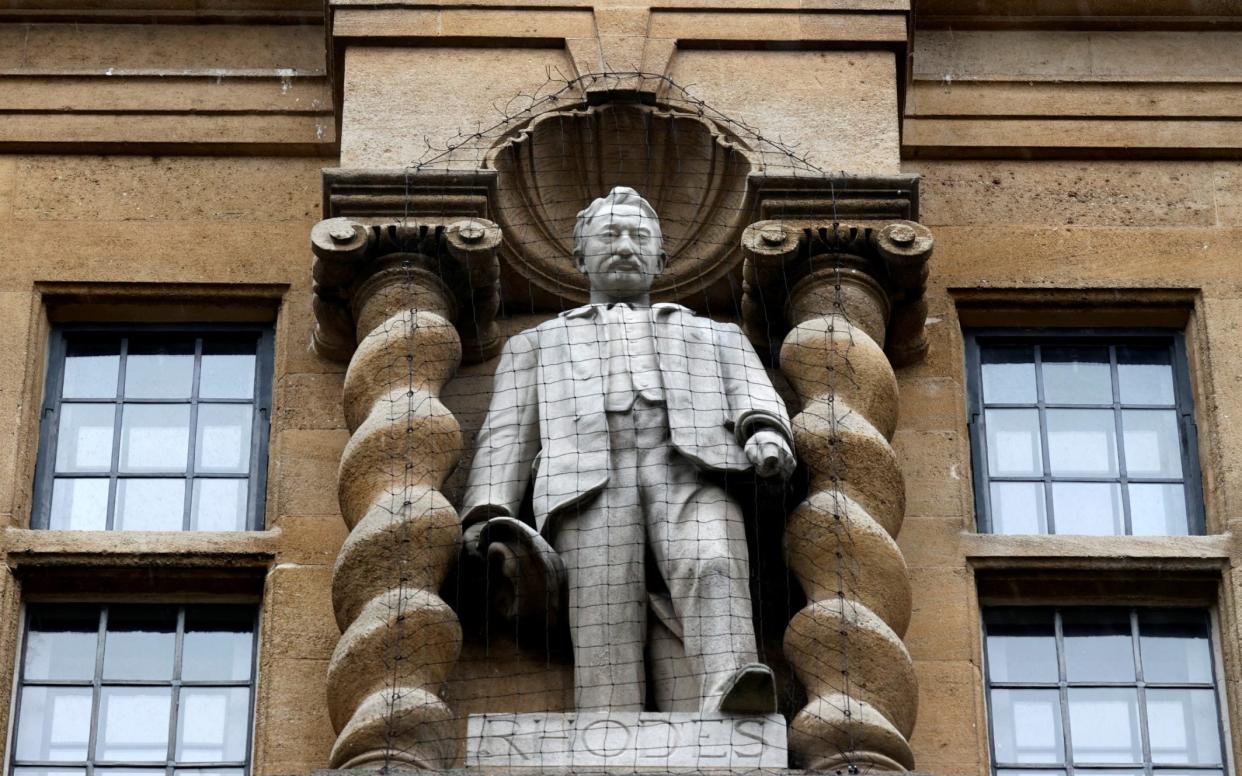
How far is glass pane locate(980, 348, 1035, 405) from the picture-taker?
44.7 feet

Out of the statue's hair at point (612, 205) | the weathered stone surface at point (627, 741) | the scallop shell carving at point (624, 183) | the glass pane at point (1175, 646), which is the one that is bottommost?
the weathered stone surface at point (627, 741)

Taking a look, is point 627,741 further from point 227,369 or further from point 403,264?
point 227,369

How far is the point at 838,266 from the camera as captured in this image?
13070 mm

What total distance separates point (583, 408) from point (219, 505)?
64.6 inches

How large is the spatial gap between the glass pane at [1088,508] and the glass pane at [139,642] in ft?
10.8

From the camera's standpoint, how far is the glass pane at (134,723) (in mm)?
12617

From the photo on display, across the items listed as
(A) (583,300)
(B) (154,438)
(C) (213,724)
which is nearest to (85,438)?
(B) (154,438)

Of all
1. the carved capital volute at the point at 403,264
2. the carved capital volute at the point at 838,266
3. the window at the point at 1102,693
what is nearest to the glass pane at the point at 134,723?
the carved capital volute at the point at 403,264

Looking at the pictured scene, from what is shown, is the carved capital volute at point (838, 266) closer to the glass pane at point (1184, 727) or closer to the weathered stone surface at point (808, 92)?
the weathered stone surface at point (808, 92)

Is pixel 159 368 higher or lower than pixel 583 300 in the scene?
lower

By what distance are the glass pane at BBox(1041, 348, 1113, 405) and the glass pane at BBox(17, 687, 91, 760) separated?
12.5ft

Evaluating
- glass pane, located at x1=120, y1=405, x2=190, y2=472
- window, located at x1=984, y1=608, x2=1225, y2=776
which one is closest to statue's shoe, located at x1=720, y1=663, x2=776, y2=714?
window, located at x1=984, y1=608, x2=1225, y2=776

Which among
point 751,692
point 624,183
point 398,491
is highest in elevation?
point 624,183

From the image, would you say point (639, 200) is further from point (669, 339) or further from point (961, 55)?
point (961, 55)
